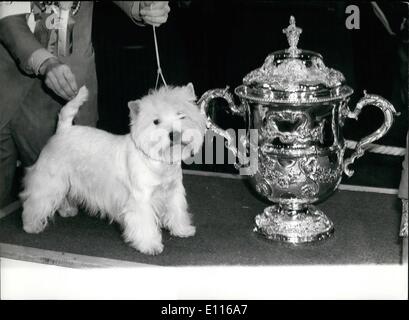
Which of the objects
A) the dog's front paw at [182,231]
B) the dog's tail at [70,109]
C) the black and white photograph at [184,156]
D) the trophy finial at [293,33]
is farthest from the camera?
the dog's front paw at [182,231]

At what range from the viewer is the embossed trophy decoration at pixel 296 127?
7.48 ft

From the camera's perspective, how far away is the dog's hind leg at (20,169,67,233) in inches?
100

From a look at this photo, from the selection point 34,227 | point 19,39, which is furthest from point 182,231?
point 19,39

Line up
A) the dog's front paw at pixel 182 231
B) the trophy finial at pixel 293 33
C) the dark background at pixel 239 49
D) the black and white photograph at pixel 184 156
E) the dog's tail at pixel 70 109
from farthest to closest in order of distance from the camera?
the dark background at pixel 239 49
the dog's front paw at pixel 182 231
the dog's tail at pixel 70 109
the trophy finial at pixel 293 33
the black and white photograph at pixel 184 156

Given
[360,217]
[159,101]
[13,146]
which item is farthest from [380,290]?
[13,146]

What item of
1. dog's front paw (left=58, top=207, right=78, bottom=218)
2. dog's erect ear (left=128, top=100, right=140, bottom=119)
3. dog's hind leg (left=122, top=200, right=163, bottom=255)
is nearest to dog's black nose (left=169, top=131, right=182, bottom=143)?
dog's erect ear (left=128, top=100, right=140, bottom=119)

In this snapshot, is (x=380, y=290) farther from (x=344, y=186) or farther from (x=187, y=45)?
(x=187, y=45)

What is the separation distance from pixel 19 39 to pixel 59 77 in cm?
22

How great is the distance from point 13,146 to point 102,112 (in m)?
0.41

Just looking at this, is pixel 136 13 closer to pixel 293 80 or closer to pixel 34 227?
pixel 293 80

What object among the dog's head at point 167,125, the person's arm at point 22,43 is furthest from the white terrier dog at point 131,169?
the person's arm at point 22,43

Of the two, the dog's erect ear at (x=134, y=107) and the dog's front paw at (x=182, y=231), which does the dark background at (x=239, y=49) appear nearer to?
the dog's erect ear at (x=134, y=107)

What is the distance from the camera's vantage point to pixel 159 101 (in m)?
2.21

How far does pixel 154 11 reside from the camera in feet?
8.09
